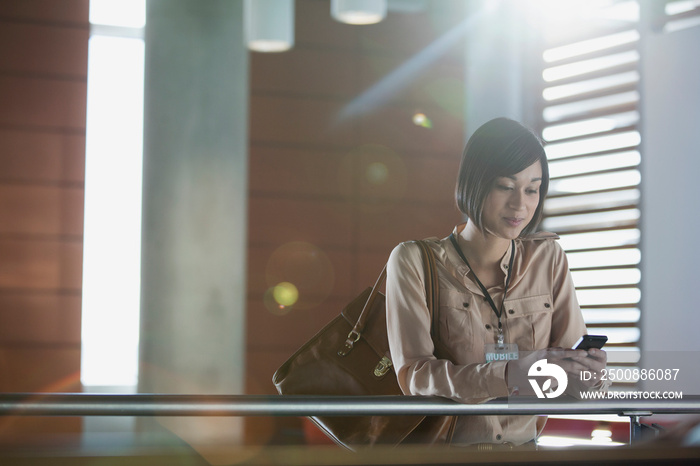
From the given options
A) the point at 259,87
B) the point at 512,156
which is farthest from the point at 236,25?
the point at 512,156

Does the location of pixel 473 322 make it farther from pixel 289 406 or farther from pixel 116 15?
pixel 116 15

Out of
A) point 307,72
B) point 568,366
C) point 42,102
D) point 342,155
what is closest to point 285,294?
point 342,155

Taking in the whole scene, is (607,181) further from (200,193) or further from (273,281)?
(200,193)

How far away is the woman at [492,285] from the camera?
1636 mm

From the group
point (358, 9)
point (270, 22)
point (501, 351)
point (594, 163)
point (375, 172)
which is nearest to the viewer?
point (501, 351)

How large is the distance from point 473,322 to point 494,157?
0.39m

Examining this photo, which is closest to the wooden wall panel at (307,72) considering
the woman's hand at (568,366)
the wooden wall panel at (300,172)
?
the wooden wall panel at (300,172)

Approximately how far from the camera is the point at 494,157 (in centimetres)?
177

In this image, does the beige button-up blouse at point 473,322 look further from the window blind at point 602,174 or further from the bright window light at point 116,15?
the bright window light at point 116,15

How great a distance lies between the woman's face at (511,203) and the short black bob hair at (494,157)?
0.01 meters

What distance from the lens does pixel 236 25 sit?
5.29 m

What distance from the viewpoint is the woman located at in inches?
64.4

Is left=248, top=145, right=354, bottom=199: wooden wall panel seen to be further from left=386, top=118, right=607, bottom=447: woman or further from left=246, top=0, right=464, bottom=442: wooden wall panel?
left=386, top=118, right=607, bottom=447: woman

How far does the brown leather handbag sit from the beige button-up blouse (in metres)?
0.05
